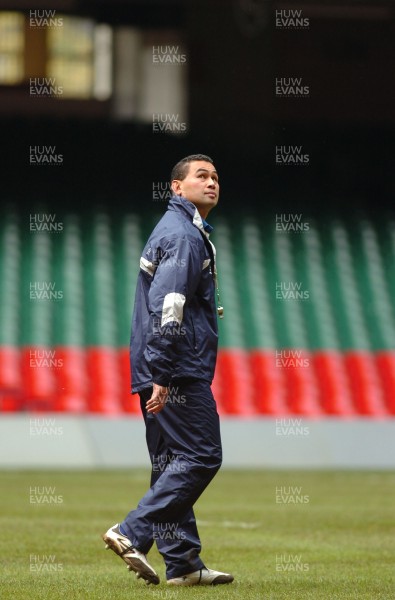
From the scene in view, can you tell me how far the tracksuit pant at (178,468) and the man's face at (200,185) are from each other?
3.29 ft

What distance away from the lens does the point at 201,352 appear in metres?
7.30

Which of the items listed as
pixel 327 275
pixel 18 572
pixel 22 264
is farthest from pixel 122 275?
pixel 18 572

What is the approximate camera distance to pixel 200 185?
24.9 feet

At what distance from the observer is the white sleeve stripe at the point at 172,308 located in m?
7.03

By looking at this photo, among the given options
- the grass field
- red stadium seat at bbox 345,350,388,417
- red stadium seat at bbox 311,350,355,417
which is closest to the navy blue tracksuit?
the grass field

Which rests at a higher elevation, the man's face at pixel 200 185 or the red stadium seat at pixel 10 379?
the man's face at pixel 200 185

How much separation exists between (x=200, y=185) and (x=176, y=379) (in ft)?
3.58

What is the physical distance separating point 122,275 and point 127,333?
1.91 meters

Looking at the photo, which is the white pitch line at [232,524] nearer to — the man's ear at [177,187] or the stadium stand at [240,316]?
the man's ear at [177,187]

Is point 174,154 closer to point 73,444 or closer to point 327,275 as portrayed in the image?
point 327,275

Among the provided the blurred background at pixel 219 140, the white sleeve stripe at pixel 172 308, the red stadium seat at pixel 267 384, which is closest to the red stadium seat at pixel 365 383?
the red stadium seat at pixel 267 384

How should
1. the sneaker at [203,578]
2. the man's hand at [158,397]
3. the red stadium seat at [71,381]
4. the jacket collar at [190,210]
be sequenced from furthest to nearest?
the red stadium seat at [71,381], the jacket collar at [190,210], the sneaker at [203,578], the man's hand at [158,397]

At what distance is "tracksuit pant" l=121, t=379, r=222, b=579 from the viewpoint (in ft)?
23.6

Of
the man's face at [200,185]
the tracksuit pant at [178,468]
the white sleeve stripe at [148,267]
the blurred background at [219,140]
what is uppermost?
the blurred background at [219,140]
